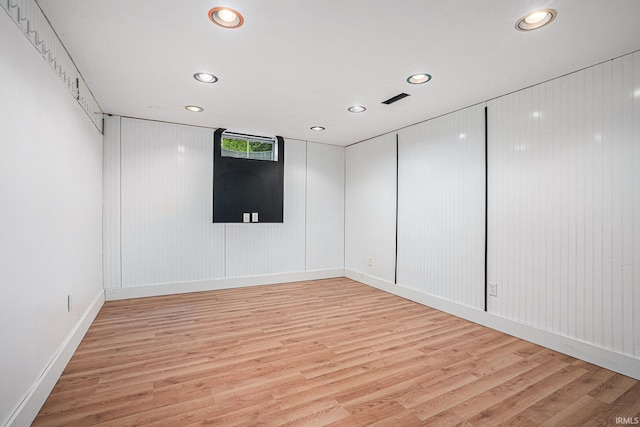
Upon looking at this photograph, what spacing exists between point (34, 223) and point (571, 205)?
418cm

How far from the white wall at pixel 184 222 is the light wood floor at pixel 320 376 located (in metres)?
0.95

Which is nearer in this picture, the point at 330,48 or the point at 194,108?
the point at 330,48

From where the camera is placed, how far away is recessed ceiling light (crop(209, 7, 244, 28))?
75.0 inches

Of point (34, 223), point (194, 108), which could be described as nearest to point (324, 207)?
point (194, 108)

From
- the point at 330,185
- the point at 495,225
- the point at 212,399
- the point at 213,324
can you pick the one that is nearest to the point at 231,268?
the point at 213,324

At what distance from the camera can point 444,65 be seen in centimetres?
259

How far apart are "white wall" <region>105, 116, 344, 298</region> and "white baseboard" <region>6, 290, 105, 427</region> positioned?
1354 mm

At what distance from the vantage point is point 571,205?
2703mm

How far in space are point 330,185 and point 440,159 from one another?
2350mm

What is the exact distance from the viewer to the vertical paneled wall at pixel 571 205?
2369 millimetres

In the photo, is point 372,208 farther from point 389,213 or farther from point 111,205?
point 111,205

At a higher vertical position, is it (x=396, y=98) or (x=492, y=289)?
(x=396, y=98)

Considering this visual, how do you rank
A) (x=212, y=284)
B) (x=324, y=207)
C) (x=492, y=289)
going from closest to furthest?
(x=492, y=289) < (x=212, y=284) < (x=324, y=207)

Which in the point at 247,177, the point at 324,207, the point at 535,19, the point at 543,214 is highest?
the point at 535,19
